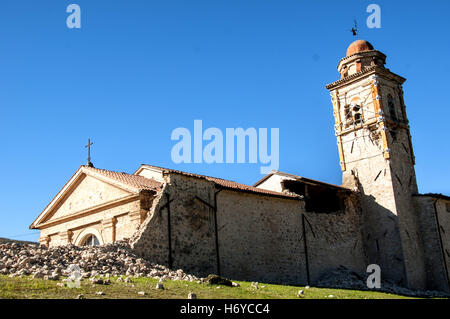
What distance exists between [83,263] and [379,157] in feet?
67.0

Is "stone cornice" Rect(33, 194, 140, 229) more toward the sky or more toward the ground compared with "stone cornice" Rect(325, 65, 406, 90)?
more toward the ground

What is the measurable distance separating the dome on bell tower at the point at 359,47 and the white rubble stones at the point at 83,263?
2250 centimetres

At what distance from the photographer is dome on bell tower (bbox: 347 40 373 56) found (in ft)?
108

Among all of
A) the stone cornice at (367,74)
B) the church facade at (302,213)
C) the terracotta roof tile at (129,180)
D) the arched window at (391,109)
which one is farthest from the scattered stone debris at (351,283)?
the stone cornice at (367,74)

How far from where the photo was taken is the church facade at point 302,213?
19875mm

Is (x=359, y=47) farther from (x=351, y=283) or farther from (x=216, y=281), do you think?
(x=216, y=281)

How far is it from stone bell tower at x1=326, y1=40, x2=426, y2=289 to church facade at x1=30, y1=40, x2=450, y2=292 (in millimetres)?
64

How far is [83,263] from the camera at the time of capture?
1489 centimetres

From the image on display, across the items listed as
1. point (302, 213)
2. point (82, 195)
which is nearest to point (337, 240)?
point (302, 213)

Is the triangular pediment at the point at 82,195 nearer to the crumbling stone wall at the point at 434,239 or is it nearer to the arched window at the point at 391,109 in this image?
the arched window at the point at 391,109

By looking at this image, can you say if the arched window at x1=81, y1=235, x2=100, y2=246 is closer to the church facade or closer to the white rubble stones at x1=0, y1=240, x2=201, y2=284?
the church facade

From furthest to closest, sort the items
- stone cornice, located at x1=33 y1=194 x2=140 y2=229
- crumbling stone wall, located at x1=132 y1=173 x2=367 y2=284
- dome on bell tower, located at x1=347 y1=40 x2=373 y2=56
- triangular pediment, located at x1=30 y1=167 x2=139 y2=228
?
dome on bell tower, located at x1=347 y1=40 x2=373 y2=56 → triangular pediment, located at x1=30 y1=167 x2=139 y2=228 → stone cornice, located at x1=33 y1=194 x2=140 y2=229 → crumbling stone wall, located at x1=132 y1=173 x2=367 y2=284

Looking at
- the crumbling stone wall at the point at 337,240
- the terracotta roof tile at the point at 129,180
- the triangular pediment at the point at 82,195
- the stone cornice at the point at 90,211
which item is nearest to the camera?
the stone cornice at the point at 90,211

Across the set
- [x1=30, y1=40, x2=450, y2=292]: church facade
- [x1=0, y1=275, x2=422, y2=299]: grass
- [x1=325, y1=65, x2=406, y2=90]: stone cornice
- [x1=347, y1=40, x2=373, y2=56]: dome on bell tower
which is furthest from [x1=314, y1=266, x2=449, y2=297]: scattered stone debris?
[x1=347, y1=40, x2=373, y2=56]: dome on bell tower
